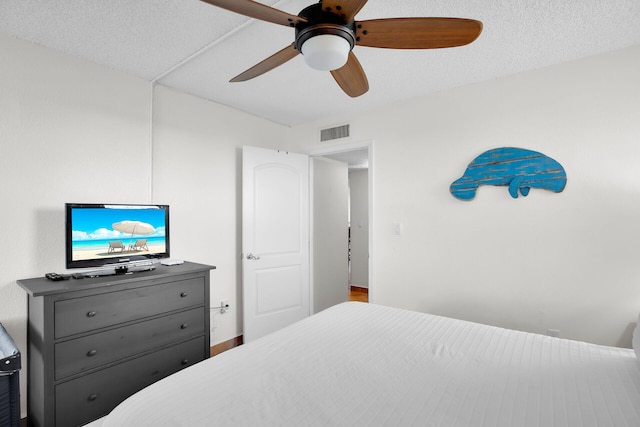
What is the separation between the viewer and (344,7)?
1.19 m

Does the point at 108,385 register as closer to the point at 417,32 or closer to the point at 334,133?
the point at 417,32

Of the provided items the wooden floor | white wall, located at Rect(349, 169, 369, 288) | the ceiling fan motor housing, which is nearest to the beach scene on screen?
the ceiling fan motor housing

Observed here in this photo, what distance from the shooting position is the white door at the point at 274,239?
10.6ft

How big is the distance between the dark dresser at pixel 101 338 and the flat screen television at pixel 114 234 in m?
0.17

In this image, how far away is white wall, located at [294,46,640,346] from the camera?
83.2 inches

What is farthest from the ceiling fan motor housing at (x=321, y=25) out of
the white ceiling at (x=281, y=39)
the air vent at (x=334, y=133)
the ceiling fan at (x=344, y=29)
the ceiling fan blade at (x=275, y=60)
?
the air vent at (x=334, y=133)

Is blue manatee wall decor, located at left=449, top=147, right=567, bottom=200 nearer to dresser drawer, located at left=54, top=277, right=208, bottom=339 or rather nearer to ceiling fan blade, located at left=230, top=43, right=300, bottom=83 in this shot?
ceiling fan blade, located at left=230, top=43, right=300, bottom=83

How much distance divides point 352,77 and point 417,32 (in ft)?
1.56

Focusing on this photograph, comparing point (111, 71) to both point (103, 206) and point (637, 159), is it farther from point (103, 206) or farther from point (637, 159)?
point (637, 159)

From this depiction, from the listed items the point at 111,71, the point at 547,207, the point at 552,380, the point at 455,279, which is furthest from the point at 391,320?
the point at 111,71

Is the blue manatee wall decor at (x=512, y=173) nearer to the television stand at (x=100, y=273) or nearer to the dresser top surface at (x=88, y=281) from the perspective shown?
the dresser top surface at (x=88, y=281)

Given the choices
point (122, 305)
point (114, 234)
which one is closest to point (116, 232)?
point (114, 234)

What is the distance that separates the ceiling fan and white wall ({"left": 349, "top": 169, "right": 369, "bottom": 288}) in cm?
440

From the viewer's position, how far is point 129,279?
1960mm
